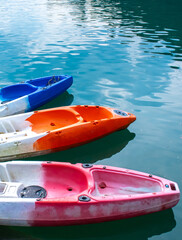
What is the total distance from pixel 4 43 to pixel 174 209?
12.9 meters

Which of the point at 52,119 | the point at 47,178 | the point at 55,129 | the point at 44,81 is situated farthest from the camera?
the point at 44,81

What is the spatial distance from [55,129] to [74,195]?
2522 mm

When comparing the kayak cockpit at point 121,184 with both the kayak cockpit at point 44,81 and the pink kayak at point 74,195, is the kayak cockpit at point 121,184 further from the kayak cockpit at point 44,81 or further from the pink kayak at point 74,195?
the kayak cockpit at point 44,81

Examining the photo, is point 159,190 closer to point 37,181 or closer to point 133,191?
point 133,191

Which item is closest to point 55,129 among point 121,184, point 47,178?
point 47,178

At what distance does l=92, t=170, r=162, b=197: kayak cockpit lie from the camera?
476cm

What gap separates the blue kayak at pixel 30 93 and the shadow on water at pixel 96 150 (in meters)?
1.92

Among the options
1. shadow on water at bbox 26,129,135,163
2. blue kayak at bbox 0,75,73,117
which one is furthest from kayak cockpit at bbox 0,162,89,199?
blue kayak at bbox 0,75,73,117

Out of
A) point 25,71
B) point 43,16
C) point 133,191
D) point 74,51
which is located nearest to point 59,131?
point 133,191

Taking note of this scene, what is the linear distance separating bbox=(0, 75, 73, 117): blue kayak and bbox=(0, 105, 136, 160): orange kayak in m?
0.81

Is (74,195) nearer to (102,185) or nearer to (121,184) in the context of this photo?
(102,185)

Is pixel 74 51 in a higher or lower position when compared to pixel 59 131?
higher

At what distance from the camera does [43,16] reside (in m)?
21.0

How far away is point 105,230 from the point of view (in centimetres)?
441
